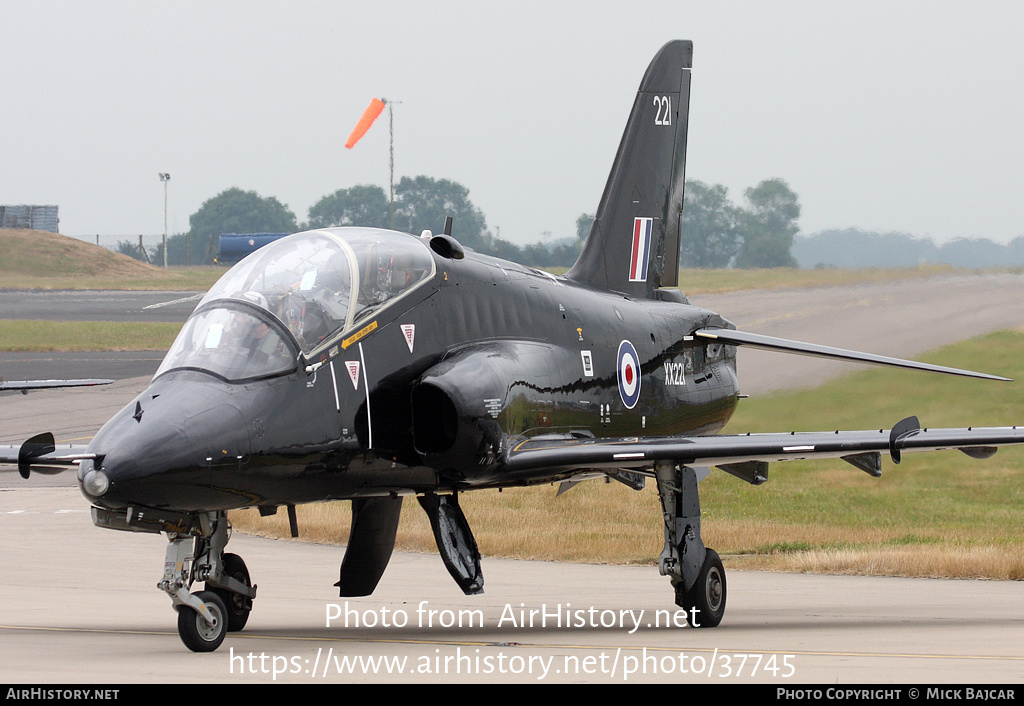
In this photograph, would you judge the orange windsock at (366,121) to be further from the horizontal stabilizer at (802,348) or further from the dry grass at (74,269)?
the dry grass at (74,269)

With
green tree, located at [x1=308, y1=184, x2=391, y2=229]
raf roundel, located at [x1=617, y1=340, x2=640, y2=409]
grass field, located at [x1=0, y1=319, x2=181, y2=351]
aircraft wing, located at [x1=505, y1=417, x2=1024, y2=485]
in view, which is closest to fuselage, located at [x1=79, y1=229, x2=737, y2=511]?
raf roundel, located at [x1=617, y1=340, x2=640, y2=409]

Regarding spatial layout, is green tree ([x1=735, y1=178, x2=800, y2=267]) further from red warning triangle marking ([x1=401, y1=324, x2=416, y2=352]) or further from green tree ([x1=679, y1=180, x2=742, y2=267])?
red warning triangle marking ([x1=401, y1=324, x2=416, y2=352])

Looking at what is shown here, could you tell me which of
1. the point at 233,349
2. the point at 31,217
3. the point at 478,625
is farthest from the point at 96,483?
the point at 31,217

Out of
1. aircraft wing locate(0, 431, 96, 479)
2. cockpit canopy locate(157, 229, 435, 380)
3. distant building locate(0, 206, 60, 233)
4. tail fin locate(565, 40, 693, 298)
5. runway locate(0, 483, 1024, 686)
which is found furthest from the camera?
distant building locate(0, 206, 60, 233)

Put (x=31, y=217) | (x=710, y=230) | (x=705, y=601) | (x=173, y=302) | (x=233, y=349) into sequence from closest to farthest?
(x=233, y=349)
(x=705, y=601)
(x=710, y=230)
(x=173, y=302)
(x=31, y=217)

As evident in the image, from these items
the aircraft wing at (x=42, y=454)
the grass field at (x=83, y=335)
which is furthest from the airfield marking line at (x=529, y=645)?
the grass field at (x=83, y=335)

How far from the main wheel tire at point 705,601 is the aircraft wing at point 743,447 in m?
1.20

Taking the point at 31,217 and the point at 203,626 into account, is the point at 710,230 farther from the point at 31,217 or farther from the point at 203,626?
the point at 31,217

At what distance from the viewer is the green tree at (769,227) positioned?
49906 mm

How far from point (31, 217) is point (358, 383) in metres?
121

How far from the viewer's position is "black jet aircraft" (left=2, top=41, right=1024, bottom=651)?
10062 mm

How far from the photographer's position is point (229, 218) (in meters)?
106

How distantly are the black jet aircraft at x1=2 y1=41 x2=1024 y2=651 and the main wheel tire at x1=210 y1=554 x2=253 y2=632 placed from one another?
0.02 metres
